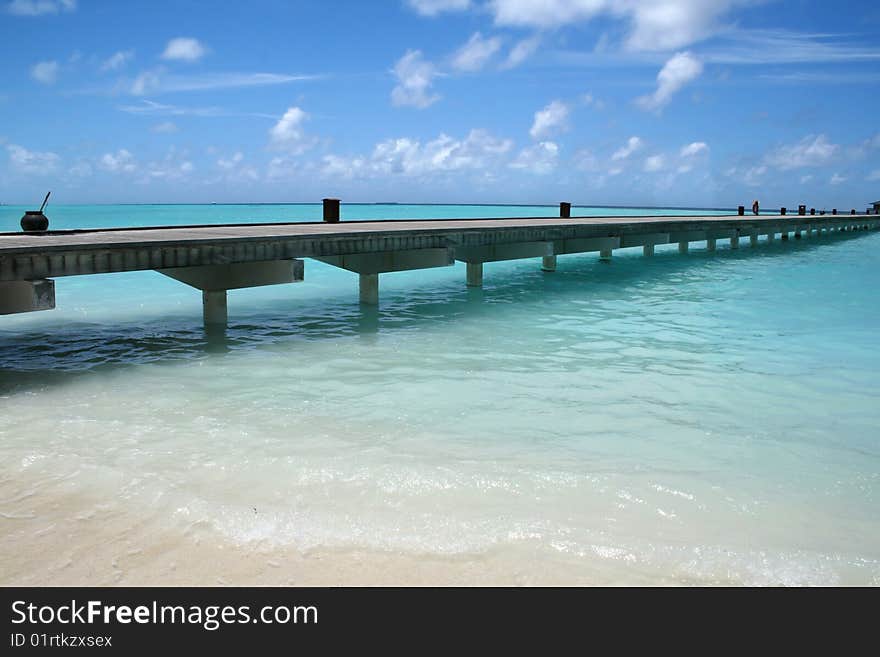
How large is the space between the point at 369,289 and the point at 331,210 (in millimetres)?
3038

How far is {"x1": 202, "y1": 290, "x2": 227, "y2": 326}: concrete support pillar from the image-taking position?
12.0 m

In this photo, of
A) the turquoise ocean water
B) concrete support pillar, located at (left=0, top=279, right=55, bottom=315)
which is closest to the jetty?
concrete support pillar, located at (left=0, top=279, right=55, bottom=315)

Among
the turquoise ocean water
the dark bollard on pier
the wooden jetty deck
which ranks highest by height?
the dark bollard on pier

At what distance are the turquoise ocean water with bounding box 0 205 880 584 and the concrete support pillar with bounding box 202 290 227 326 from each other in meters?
0.29

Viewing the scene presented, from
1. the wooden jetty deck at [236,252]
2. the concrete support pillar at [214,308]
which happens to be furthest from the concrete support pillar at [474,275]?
the concrete support pillar at [214,308]

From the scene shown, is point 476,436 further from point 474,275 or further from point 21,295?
point 474,275

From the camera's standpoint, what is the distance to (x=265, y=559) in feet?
12.9

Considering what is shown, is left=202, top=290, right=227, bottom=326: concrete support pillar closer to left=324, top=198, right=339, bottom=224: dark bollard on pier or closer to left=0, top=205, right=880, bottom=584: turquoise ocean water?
left=0, top=205, right=880, bottom=584: turquoise ocean water

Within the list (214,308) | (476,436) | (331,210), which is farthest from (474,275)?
(476,436)

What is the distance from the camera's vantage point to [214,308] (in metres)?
12.0

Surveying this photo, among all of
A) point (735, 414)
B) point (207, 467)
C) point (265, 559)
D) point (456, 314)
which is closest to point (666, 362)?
point (735, 414)

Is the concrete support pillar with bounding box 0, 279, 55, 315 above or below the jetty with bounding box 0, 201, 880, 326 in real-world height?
below

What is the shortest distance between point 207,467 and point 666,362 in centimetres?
639
